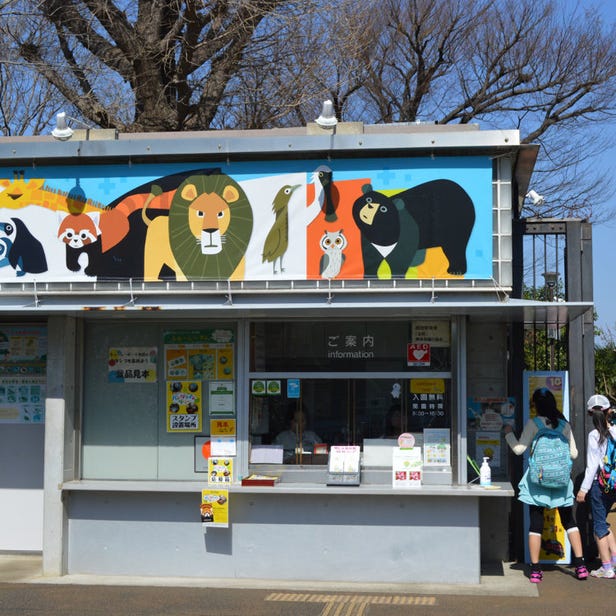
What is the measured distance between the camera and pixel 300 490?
8773mm

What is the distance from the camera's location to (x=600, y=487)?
9102 mm

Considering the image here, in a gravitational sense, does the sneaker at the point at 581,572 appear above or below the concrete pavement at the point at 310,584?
above

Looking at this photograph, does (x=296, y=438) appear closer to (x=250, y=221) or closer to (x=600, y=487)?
(x=250, y=221)

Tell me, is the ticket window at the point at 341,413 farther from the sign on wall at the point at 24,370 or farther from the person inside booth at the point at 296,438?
the sign on wall at the point at 24,370

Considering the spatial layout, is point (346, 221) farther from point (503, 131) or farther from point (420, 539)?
point (420, 539)

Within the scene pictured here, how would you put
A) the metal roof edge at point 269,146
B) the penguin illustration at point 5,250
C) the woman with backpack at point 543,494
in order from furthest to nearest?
the penguin illustration at point 5,250
the woman with backpack at point 543,494
the metal roof edge at point 269,146

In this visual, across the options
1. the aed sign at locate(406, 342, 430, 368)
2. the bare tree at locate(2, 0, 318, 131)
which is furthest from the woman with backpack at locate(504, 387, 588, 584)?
the bare tree at locate(2, 0, 318, 131)

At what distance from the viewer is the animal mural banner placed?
8.72 meters

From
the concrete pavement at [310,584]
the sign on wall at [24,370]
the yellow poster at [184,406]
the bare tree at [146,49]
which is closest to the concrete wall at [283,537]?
the concrete pavement at [310,584]

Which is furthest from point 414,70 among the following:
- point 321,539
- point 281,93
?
point 321,539

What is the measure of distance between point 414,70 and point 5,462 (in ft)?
54.1

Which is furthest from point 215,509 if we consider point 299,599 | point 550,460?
point 550,460

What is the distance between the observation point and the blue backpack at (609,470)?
9.06 meters

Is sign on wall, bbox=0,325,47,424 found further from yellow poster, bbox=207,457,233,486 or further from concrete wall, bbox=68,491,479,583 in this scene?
yellow poster, bbox=207,457,233,486
